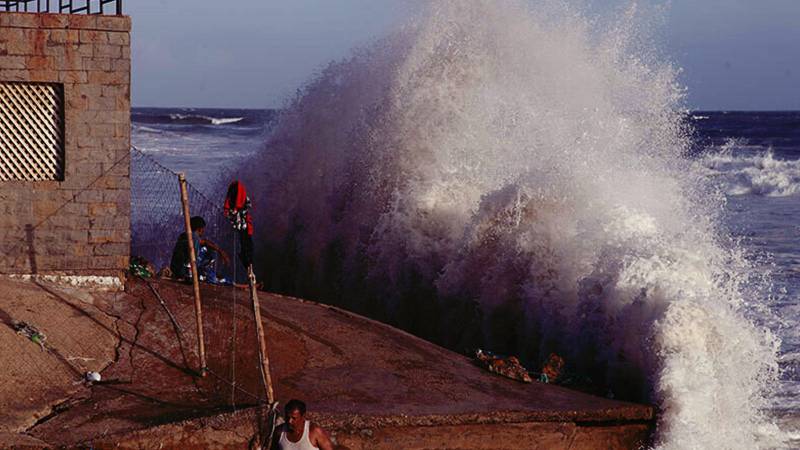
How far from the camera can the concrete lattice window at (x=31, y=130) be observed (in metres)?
11.8

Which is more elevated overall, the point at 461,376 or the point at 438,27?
the point at 438,27

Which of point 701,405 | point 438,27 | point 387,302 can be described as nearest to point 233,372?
point 701,405

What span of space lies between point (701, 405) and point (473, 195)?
6363 millimetres

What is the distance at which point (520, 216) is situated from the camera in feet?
46.6

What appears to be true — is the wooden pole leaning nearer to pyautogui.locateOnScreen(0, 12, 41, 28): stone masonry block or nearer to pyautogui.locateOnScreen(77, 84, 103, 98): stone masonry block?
pyautogui.locateOnScreen(77, 84, 103, 98): stone masonry block

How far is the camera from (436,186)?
16.4 m

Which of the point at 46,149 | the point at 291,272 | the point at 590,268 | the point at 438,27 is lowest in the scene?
the point at 291,272

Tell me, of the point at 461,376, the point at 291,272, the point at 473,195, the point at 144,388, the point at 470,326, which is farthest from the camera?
the point at 291,272

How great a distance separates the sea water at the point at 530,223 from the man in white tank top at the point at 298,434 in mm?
3449

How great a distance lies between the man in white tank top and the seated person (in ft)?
16.8

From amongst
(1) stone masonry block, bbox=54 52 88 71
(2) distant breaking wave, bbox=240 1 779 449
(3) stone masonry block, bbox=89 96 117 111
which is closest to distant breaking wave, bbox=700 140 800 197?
(2) distant breaking wave, bbox=240 1 779 449

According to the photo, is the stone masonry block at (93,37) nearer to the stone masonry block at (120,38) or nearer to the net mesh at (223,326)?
the stone masonry block at (120,38)

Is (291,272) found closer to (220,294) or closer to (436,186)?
(436,186)

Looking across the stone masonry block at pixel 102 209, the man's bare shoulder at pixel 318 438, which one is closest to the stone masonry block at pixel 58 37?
the stone masonry block at pixel 102 209
